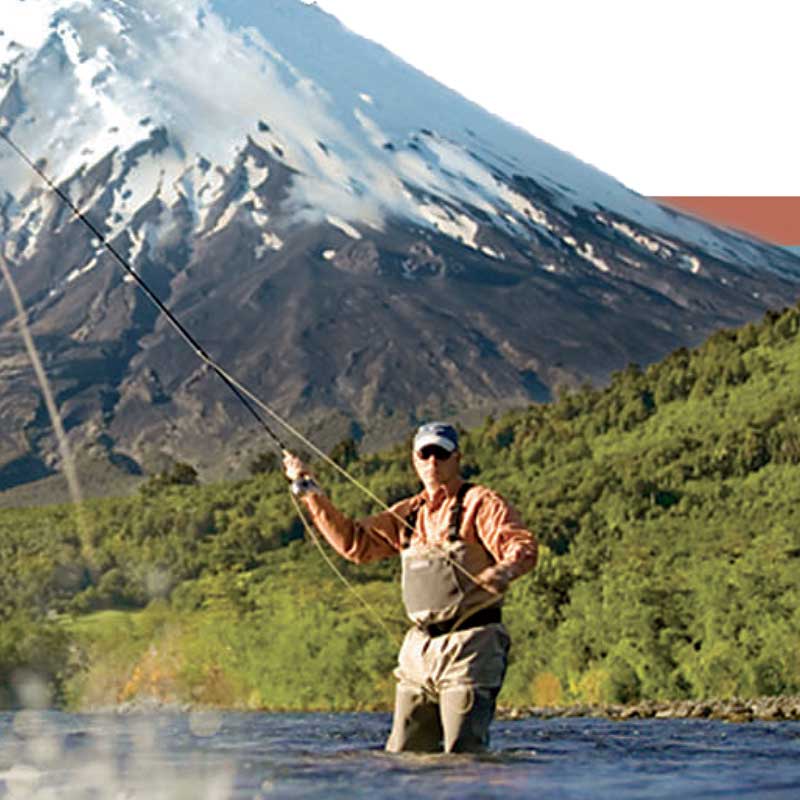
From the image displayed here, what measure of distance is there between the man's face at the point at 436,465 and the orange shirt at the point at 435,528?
80 millimetres

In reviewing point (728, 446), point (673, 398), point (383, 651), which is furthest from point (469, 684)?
point (673, 398)

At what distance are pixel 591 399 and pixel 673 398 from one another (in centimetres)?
1228

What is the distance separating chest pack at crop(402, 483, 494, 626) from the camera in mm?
11172

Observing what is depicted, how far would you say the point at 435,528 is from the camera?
11.4 metres

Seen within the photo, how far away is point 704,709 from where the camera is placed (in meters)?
47.5

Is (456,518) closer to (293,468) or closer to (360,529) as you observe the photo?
(360,529)

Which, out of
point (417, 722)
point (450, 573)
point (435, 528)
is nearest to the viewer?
point (450, 573)

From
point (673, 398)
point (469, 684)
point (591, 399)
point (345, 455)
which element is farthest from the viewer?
point (345, 455)

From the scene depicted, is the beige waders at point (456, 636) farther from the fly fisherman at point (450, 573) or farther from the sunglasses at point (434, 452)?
the sunglasses at point (434, 452)

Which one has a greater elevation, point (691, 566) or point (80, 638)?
point (691, 566)

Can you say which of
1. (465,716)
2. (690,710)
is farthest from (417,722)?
(690,710)

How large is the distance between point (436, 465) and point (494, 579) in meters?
0.72

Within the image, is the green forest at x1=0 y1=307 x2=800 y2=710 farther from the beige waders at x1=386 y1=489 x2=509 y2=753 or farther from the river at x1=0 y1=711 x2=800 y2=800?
the beige waders at x1=386 y1=489 x2=509 y2=753

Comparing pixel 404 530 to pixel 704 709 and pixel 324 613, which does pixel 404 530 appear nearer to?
pixel 704 709
